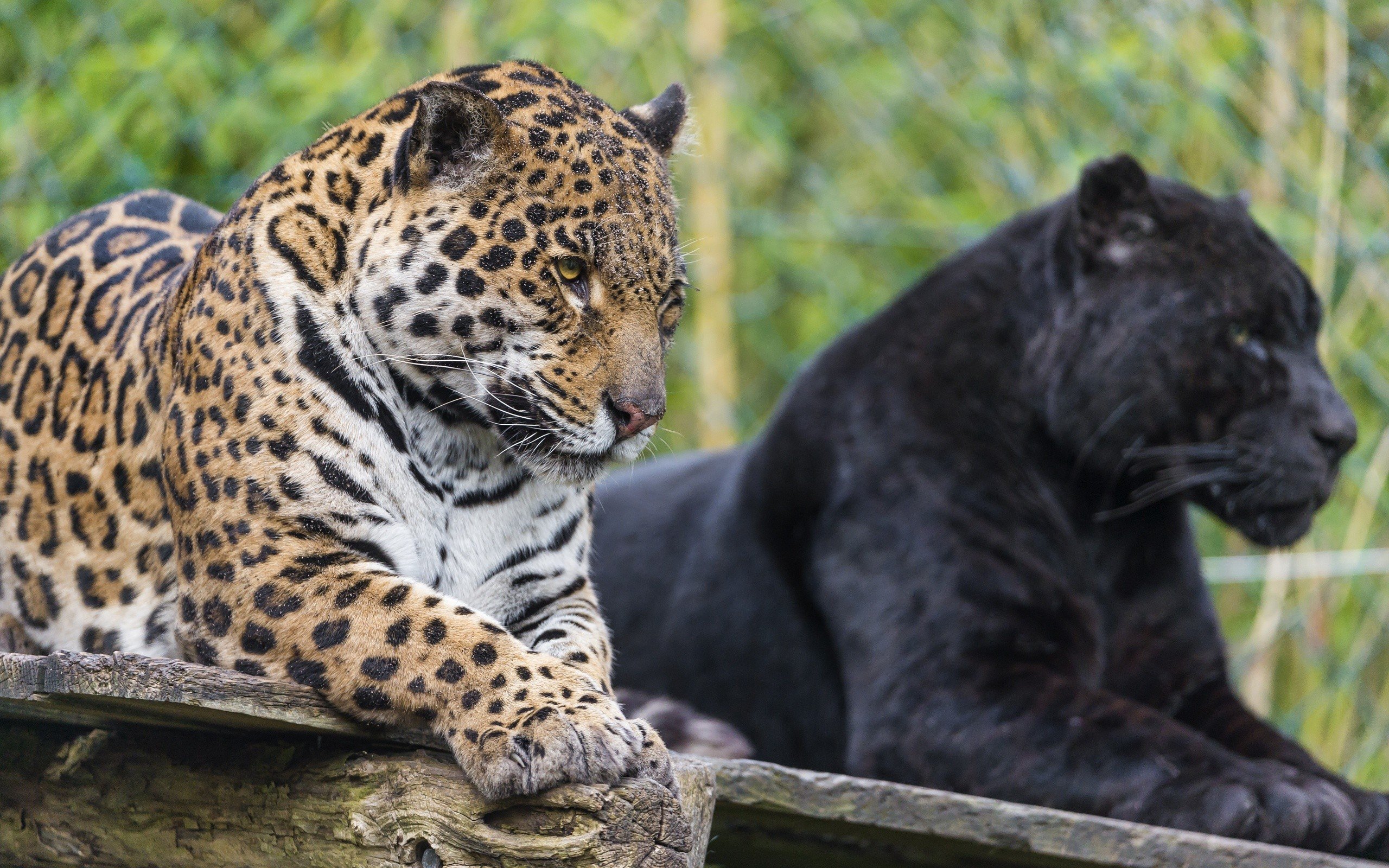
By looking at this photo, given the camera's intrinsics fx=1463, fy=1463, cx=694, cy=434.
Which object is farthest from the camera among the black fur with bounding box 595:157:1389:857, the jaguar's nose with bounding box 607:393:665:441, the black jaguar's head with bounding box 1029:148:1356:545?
the black jaguar's head with bounding box 1029:148:1356:545

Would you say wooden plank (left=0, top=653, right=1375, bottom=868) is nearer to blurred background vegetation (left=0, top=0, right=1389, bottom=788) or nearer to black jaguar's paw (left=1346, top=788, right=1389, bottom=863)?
black jaguar's paw (left=1346, top=788, right=1389, bottom=863)

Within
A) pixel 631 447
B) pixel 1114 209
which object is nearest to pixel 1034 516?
pixel 1114 209

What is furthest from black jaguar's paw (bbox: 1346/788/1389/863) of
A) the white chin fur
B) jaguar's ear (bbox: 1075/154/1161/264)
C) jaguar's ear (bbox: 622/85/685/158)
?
jaguar's ear (bbox: 622/85/685/158)

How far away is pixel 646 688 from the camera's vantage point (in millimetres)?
4492

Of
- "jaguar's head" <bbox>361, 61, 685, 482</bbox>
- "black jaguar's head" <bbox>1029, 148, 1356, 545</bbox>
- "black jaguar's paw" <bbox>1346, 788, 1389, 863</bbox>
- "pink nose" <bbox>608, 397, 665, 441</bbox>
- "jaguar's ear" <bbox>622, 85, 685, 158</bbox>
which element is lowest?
"black jaguar's paw" <bbox>1346, 788, 1389, 863</bbox>

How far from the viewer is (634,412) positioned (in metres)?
2.25

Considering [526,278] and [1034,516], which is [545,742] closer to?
[526,278]

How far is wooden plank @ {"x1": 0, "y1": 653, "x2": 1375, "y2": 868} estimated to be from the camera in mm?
1833

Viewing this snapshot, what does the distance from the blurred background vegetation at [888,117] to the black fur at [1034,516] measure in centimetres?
175

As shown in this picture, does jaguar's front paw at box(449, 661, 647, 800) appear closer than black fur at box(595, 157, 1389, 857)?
Yes

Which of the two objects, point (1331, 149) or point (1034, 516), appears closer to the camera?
point (1034, 516)

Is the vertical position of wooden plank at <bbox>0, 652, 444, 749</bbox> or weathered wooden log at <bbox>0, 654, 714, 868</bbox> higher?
wooden plank at <bbox>0, 652, 444, 749</bbox>

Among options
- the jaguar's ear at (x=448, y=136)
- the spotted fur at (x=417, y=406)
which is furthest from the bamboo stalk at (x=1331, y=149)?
the jaguar's ear at (x=448, y=136)

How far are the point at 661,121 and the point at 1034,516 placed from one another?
1.88 meters
